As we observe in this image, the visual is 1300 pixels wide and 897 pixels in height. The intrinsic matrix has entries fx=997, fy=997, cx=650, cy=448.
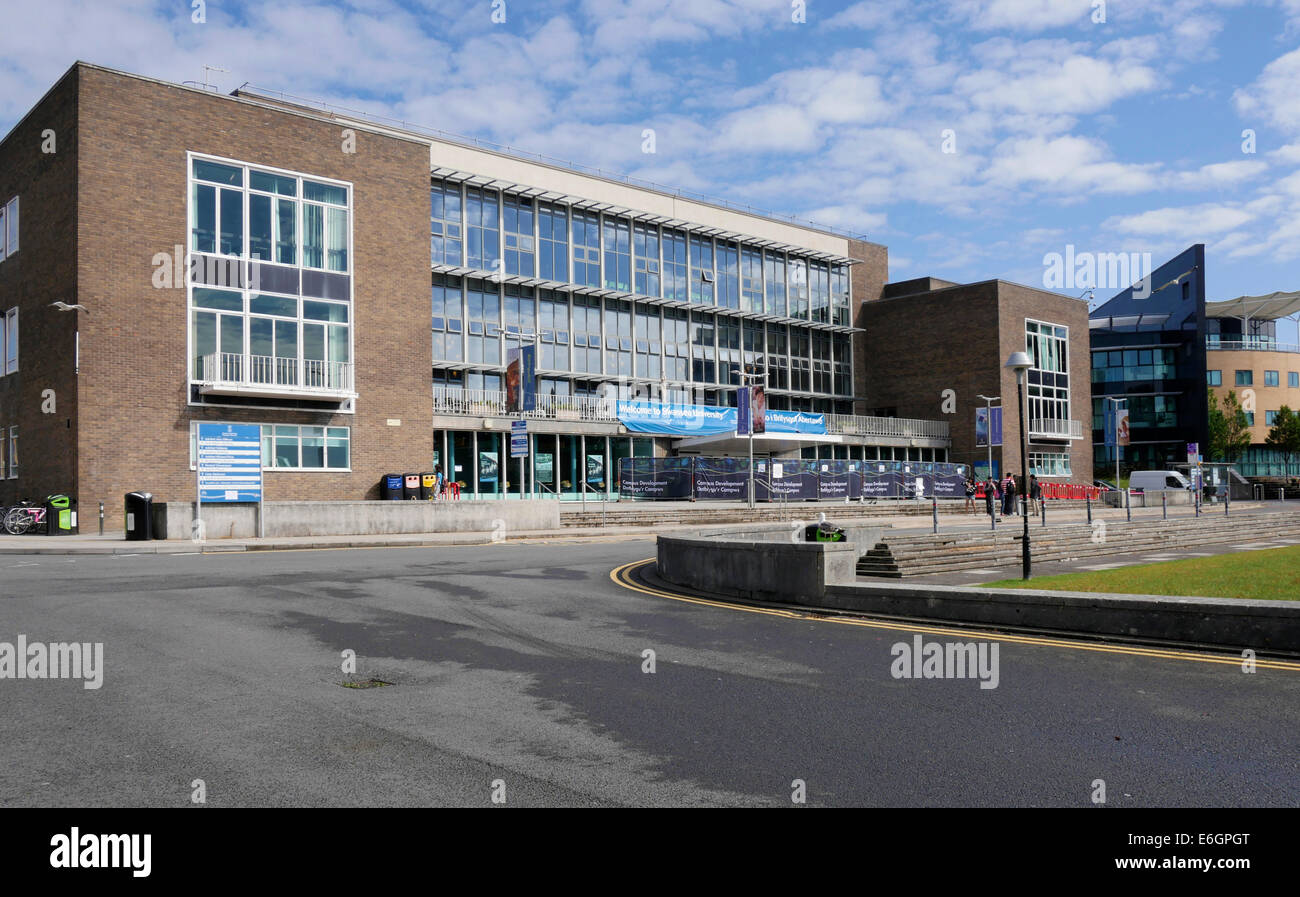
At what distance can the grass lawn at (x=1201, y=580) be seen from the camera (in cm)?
1132

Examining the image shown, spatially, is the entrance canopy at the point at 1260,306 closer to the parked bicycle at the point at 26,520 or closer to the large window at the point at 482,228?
the large window at the point at 482,228

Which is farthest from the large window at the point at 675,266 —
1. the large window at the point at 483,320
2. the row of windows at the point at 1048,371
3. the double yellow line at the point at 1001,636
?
the double yellow line at the point at 1001,636

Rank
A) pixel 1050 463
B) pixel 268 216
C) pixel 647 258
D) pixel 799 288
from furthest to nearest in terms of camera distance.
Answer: pixel 1050 463 → pixel 799 288 → pixel 647 258 → pixel 268 216

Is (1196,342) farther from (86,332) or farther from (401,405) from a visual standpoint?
(86,332)

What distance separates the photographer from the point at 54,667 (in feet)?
27.1

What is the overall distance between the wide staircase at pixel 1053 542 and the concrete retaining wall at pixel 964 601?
276cm

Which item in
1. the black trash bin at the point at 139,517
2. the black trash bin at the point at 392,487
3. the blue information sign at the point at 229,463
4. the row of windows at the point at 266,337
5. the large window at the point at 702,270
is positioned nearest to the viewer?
the black trash bin at the point at 139,517

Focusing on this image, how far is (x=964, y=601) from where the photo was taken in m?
11.5

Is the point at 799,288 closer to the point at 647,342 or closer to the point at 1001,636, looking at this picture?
the point at 647,342

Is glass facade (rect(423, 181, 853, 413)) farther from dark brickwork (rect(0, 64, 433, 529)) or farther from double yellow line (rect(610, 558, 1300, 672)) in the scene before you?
double yellow line (rect(610, 558, 1300, 672))

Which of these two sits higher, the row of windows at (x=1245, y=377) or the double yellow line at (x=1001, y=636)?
the row of windows at (x=1245, y=377)

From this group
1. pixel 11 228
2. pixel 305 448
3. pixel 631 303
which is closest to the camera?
pixel 305 448

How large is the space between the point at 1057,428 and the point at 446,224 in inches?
1589

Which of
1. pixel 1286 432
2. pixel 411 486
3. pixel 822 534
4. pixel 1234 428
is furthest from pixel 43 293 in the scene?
pixel 1286 432
